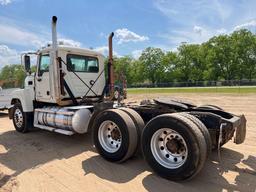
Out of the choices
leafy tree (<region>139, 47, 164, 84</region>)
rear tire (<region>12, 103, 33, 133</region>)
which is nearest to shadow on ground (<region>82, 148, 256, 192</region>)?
rear tire (<region>12, 103, 33, 133</region>)

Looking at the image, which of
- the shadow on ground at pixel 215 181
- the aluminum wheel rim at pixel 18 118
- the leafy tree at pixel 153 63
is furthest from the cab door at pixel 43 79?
the leafy tree at pixel 153 63

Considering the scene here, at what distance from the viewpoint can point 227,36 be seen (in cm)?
6431

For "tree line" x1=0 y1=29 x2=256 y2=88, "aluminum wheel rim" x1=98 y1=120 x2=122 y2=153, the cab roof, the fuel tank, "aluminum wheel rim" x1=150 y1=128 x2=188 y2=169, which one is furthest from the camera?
"tree line" x1=0 y1=29 x2=256 y2=88

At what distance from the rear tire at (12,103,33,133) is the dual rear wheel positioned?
351 centimetres

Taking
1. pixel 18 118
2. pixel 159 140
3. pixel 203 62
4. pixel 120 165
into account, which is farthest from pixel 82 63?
pixel 203 62

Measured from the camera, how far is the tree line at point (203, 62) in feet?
200

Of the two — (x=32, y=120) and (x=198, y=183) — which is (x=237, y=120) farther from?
(x=32, y=120)

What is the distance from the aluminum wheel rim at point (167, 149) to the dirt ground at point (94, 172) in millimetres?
310

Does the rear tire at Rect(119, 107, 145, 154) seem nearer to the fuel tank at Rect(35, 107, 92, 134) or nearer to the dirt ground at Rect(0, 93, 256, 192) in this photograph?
the dirt ground at Rect(0, 93, 256, 192)

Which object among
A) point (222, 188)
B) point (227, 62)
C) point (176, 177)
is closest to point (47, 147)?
point (176, 177)

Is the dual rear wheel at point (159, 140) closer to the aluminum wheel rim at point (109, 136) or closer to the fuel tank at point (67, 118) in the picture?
the aluminum wheel rim at point (109, 136)

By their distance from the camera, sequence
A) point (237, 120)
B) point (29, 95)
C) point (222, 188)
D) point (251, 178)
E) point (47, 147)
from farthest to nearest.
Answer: point (29, 95) → point (47, 147) → point (237, 120) → point (251, 178) → point (222, 188)

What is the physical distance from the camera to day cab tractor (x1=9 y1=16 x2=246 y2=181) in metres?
4.02

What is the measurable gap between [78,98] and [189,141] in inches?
167
